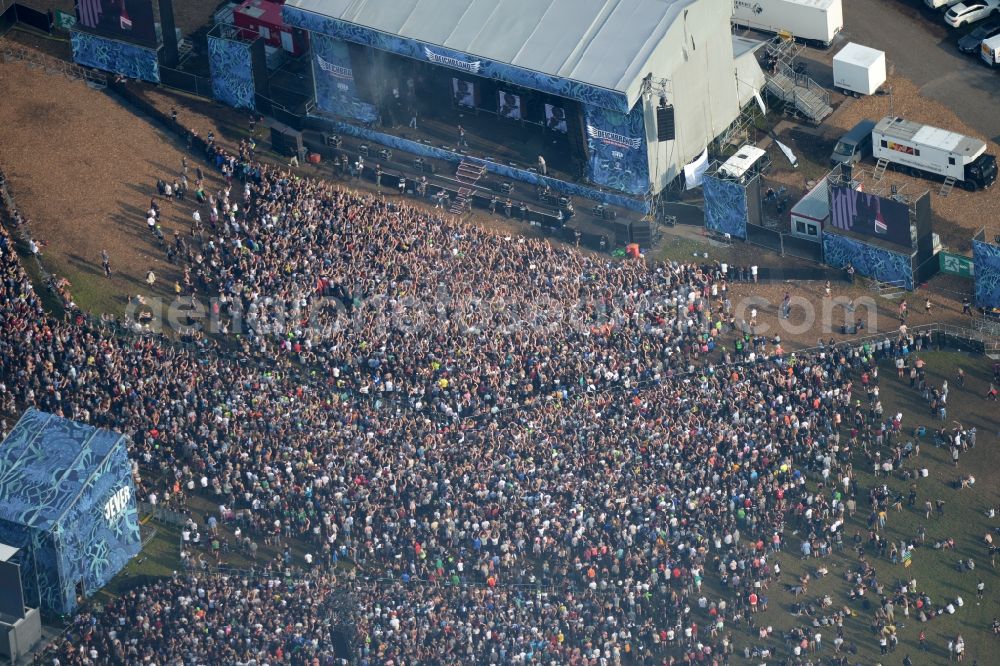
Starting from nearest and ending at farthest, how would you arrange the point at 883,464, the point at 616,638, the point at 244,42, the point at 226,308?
the point at 616,638 < the point at 883,464 < the point at 226,308 < the point at 244,42

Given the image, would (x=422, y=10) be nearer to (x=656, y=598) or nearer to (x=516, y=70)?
(x=516, y=70)

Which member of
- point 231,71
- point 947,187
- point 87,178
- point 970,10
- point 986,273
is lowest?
point 986,273

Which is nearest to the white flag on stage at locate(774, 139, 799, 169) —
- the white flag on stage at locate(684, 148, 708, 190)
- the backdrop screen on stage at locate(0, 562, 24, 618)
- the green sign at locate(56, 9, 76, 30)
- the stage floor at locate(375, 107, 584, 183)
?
the white flag on stage at locate(684, 148, 708, 190)

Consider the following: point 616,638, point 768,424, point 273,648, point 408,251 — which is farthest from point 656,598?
point 408,251

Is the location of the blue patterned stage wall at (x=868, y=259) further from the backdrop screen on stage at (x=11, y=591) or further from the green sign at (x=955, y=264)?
the backdrop screen on stage at (x=11, y=591)

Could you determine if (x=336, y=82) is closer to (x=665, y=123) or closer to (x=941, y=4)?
(x=665, y=123)

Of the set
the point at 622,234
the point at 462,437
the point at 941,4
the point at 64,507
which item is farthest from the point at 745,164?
the point at 64,507

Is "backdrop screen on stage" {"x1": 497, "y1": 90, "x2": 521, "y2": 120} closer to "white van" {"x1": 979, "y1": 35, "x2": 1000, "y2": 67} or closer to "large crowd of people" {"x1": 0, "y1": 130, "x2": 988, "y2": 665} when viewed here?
"large crowd of people" {"x1": 0, "y1": 130, "x2": 988, "y2": 665}
